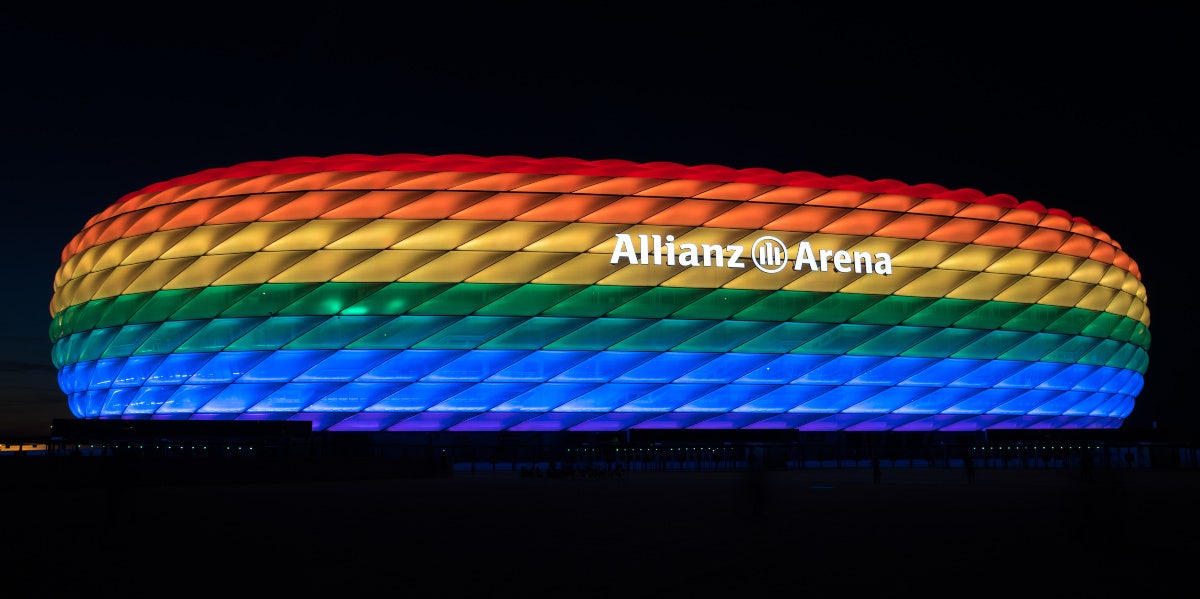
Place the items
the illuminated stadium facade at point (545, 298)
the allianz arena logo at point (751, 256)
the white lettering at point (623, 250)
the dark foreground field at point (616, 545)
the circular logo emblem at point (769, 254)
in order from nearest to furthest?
the dark foreground field at point (616, 545)
the illuminated stadium facade at point (545, 298)
the white lettering at point (623, 250)
the allianz arena logo at point (751, 256)
the circular logo emblem at point (769, 254)

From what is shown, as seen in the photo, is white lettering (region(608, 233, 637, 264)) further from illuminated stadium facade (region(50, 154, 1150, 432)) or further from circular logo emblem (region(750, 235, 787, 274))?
circular logo emblem (region(750, 235, 787, 274))

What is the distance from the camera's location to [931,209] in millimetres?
43812

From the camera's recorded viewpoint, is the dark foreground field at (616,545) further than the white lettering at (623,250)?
No

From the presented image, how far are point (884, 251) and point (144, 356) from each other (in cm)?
2960

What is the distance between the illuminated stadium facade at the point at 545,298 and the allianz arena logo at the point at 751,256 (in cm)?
9

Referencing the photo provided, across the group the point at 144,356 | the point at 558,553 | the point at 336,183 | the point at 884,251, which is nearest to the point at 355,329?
the point at 336,183

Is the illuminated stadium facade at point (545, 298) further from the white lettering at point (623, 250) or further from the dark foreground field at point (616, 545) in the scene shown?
the dark foreground field at point (616, 545)

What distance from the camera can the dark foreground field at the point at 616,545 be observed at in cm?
910

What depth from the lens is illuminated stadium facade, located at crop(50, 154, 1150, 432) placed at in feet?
128

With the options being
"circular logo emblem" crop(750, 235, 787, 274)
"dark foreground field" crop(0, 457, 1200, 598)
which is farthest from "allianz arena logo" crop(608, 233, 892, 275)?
"dark foreground field" crop(0, 457, 1200, 598)

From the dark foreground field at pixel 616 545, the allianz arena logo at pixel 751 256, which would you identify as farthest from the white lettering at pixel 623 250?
the dark foreground field at pixel 616 545

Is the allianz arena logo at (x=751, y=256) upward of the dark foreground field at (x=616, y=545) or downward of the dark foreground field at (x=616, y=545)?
upward

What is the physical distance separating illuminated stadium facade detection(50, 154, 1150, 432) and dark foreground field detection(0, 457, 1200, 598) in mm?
18111

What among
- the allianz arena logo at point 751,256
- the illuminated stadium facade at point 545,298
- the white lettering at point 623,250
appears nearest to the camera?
the illuminated stadium facade at point 545,298
